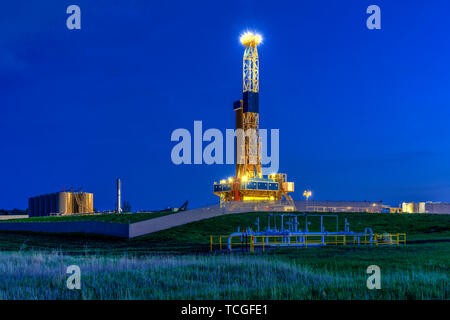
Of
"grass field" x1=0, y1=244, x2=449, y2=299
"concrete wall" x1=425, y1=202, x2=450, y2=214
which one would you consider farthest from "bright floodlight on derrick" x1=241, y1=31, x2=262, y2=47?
"grass field" x1=0, y1=244, x2=449, y2=299

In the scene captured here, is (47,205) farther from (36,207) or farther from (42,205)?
(36,207)

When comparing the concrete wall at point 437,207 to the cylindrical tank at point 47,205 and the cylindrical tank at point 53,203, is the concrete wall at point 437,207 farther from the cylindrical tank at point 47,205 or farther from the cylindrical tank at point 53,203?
the cylindrical tank at point 47,205

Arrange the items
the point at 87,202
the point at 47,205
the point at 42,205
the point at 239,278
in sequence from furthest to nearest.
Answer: the point at 42,205, the point at 47,205, the point at 87,202, the point at 239,278

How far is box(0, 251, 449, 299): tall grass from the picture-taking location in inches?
575

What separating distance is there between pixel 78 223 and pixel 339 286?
41229 millimetres

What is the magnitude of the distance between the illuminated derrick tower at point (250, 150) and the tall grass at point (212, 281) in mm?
59345

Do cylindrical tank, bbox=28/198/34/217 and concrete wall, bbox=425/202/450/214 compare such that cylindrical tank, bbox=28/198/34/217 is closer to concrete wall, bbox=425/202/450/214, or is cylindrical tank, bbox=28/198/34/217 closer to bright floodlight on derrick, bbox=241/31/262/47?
bright floodlight on derrick, bbox=241/31/262/47

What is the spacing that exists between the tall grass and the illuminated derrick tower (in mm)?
59345

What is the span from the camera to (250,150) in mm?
84062

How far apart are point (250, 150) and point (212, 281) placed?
6752 cm

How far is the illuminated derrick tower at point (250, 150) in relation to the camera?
3157 inches

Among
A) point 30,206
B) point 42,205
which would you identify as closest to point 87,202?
point 42,205

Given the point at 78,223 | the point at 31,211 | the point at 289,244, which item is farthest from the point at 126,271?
the point at 31,211
